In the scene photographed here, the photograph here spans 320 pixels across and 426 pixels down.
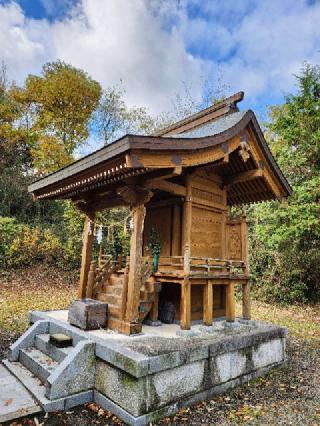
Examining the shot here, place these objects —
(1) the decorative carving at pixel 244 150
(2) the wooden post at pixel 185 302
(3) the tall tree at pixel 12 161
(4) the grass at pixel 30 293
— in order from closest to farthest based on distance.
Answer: (2) the wooden post at pixel 185 302, (1) the decorative carving at pixel 244 150, (4) the grass at pixel 30 293, (3) the tall tree at pixel 12 161

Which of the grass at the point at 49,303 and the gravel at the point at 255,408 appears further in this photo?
the grass at the point at 49,303

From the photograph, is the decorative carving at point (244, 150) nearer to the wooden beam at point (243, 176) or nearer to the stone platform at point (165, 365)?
the wooden beam at point (243, 176)

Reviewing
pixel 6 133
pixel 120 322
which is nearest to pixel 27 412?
pixel 120 322

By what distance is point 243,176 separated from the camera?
735 cm

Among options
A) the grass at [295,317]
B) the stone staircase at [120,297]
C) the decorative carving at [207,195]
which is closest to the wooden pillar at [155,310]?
the stone staircase at [120,297]

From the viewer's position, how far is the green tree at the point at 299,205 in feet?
37.6

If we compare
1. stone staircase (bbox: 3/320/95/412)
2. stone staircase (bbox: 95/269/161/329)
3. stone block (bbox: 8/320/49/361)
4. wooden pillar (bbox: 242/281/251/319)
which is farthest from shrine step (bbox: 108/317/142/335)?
wooden pillar (bbox: 242/281/251/319)

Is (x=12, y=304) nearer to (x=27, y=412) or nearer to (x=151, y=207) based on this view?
(x=151, y=207)

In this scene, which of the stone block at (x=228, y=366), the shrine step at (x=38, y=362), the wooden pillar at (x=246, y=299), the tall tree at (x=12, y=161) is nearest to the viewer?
the shrine step at (x=38, y=362)

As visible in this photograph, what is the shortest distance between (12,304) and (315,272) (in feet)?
40.1

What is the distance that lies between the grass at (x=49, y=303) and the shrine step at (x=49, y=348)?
2134 millimetres

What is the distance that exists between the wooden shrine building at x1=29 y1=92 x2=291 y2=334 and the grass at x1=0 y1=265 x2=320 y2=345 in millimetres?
3171

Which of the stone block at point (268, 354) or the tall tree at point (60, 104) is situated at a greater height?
the tall tree at point (60, 104)

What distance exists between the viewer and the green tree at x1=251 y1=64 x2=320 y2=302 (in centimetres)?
1145
